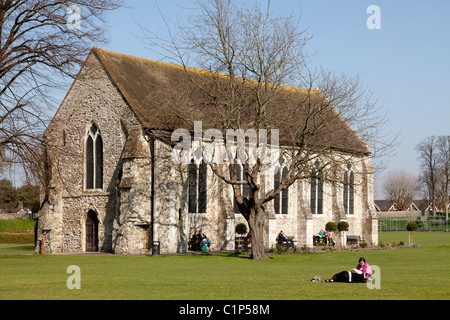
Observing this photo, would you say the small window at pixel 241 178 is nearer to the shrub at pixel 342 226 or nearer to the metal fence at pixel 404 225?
the shrub at pixel 342 226

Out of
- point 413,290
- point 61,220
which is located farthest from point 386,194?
point 413,290

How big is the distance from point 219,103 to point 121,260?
8.64 meters

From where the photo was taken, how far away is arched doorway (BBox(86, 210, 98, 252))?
35156mm

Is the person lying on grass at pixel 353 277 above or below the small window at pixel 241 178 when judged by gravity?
below

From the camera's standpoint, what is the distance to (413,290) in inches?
581

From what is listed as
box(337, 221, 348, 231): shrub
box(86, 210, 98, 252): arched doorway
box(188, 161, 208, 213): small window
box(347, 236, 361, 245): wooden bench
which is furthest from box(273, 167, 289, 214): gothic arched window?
box(86, 210, 98, 252): arched doorway

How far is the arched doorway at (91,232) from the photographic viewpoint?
3516 centimetres

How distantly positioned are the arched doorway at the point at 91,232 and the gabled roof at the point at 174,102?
6.70m

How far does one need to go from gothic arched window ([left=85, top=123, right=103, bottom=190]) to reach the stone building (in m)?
0.06

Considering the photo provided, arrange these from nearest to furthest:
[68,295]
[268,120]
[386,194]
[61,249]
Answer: [68,295]
[268,120]
[61,249]
[386,194]

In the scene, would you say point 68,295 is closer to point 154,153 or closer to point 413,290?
point 413,290

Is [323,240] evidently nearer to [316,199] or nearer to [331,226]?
[331,226]

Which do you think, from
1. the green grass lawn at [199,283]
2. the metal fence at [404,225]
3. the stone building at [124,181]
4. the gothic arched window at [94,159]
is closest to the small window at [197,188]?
the stone building at [124,181]

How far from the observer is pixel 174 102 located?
2911cm
